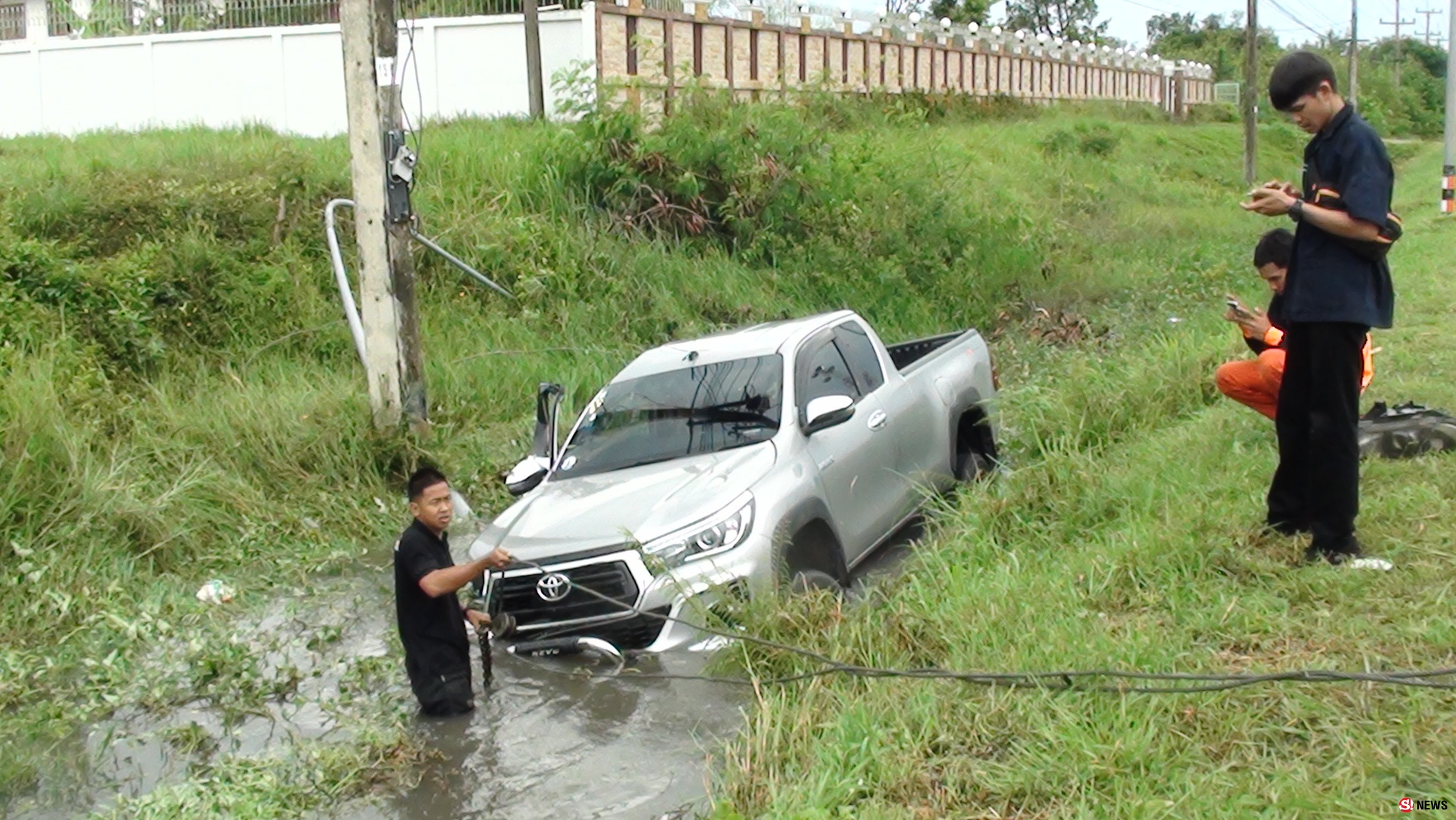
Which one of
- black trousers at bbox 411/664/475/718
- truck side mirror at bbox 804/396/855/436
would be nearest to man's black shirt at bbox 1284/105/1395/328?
truck side mirror at bbox 804/396/855/436

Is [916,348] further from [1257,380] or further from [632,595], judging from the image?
Answer: [632,595]

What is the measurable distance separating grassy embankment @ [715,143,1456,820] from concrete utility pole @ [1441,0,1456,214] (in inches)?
883

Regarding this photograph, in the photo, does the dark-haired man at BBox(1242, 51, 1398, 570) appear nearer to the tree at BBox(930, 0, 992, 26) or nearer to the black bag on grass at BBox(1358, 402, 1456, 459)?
the black bag on grass at BBox(1358, 402, 1456, 459)

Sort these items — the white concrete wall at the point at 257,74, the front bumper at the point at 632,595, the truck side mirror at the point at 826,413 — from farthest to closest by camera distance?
the white concrete wall at the point at 257,74, the truck side mirror at the point at 826,413, the front bumper at the point at 632,595

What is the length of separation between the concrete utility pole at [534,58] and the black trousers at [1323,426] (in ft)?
47.3

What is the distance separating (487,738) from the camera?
607 cm

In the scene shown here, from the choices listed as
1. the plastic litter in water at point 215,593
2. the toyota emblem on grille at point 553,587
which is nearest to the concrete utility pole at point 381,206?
the plastic litter in water at point 215,593

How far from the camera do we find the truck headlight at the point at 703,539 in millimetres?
6488

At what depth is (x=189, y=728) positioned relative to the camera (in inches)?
247

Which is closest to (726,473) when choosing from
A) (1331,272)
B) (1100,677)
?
(1100,677)

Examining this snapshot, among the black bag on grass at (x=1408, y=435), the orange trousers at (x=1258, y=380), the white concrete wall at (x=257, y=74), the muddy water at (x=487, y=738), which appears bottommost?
the muddy water at (x=487, y=738)

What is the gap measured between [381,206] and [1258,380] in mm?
5791

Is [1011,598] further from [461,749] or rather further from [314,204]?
[314,204]

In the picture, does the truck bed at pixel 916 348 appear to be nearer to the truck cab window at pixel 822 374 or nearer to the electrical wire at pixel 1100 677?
the truck cab window at pixel 822 374
